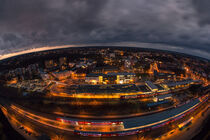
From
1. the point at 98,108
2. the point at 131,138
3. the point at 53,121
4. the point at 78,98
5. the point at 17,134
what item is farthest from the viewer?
the point at 78,98

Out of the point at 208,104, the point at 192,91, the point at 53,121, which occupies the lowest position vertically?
the point at 53,121

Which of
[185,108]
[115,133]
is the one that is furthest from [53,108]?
[185,108]

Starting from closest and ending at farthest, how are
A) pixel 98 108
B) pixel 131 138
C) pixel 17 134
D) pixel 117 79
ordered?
pixel 131 138
pixel 17 134
pixel 98 108
pixel 117 79

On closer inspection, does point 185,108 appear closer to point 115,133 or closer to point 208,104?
point 208,104

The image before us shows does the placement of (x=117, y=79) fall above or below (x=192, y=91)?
above

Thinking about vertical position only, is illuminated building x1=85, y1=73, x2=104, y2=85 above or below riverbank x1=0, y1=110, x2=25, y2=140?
above

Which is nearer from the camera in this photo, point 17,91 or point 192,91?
point 192,91

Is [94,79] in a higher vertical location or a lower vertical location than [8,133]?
higher

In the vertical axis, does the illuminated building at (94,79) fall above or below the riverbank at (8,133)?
above

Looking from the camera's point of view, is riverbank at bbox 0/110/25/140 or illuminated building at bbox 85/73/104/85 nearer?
riverbank at bbox 0/110/25/140

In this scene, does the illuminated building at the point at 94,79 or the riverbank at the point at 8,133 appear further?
the illuminated building at the point at 94,79

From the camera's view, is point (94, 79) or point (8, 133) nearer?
point (8, 133)
